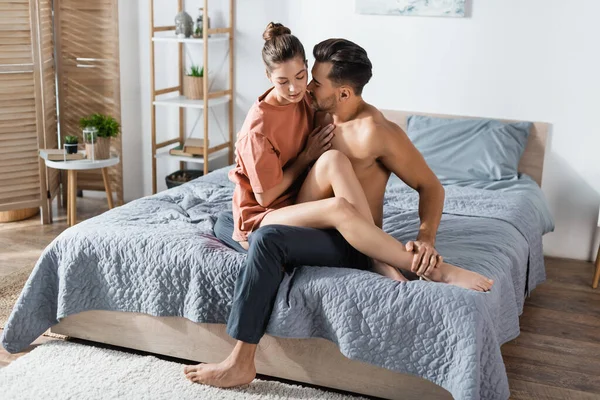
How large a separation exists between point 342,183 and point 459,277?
0.48 meters

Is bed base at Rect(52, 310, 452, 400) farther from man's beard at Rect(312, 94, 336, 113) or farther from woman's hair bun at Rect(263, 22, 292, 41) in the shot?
woman's hair bun at Rect(263, 22, 292, 41)

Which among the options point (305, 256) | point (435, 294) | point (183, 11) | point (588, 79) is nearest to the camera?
point (435, 294)

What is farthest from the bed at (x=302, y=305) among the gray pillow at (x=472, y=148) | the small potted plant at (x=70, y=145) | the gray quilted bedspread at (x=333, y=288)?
the small potted plant at (x=70, y=145)

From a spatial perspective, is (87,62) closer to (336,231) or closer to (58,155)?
(58,155)

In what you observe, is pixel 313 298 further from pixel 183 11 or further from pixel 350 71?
pixel 183 11

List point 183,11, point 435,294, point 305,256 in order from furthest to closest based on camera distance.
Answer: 1. point 183,11
2. point 305,256
3. point 435,294

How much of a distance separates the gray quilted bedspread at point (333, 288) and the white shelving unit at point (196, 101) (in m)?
1.18

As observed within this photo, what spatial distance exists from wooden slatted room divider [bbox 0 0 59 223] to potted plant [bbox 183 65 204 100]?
834 mm

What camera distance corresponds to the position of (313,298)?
2.39 meters

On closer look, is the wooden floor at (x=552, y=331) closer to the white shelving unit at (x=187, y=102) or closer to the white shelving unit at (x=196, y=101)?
the white shelving unit at (x=196, y=101)

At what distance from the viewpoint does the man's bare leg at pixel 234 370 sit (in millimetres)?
2457

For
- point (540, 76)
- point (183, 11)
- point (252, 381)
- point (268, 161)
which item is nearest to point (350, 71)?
point (268, 161)

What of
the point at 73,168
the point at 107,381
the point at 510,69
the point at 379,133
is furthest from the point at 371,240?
the point at 73,168

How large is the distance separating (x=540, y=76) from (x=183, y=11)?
2080mm
